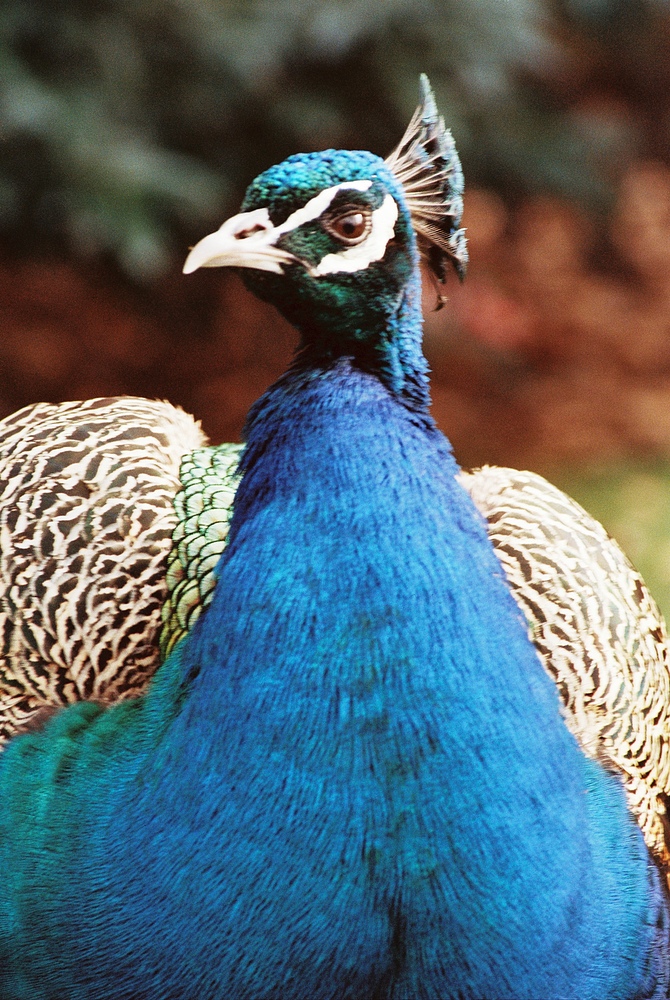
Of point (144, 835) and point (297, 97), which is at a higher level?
point (297, 97)

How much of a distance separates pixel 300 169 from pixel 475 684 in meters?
0.63

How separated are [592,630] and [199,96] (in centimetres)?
258

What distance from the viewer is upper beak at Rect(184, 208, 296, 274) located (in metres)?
1.42

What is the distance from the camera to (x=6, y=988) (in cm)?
172

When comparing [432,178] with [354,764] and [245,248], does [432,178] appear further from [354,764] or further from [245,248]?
[354,764]

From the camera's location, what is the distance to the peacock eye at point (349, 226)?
4.82 feet

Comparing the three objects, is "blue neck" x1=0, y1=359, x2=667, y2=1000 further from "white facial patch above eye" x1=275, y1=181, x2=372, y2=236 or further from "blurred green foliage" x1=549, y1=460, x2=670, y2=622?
"blurred green foliage" x1=549, y1=460, x2=670, y2=622

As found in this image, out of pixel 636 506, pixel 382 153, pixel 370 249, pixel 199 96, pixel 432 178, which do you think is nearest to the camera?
pixel 370 249

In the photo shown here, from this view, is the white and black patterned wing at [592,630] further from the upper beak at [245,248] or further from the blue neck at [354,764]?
the upper beak at [245,248]

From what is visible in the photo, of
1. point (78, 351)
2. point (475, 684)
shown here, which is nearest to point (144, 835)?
point (475, 684)

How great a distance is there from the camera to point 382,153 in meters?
4.29

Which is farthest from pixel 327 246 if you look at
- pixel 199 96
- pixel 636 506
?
pixel 636 506

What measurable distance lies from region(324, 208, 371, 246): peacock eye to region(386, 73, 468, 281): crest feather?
0.65 feet

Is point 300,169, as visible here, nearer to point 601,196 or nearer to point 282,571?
point 282,571
